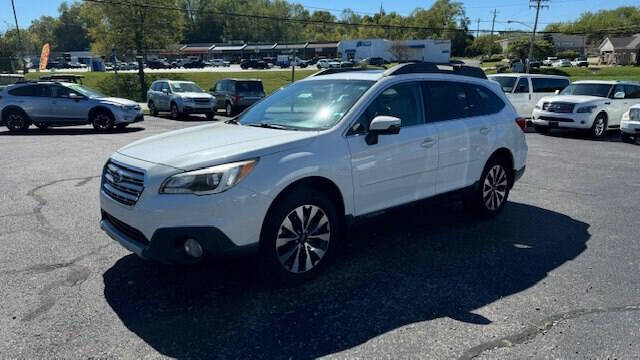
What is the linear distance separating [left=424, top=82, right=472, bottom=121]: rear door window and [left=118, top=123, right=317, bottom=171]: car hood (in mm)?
1631

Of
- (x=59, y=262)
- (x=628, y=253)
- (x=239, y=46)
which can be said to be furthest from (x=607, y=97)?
(x=239, y=46)

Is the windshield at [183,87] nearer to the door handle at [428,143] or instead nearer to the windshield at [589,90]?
the windshield at [589,90]

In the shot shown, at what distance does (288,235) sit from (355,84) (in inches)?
70.5

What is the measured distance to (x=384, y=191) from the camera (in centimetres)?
458

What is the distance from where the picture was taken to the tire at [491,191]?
581 cm

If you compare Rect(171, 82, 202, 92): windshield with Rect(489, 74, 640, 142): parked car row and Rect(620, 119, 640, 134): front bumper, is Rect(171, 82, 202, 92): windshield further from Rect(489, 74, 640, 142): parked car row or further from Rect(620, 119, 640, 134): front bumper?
Rect(620, 119, 640, 134): front bumper

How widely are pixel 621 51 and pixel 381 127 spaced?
405 ft

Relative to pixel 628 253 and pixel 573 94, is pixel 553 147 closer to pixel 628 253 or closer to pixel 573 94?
pixel 573 94

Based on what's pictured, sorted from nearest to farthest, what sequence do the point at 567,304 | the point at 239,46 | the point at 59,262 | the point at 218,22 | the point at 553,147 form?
the point at 567,304, the point at 59,262, the point at 553,147, the point at 239,46, the point at 218,22

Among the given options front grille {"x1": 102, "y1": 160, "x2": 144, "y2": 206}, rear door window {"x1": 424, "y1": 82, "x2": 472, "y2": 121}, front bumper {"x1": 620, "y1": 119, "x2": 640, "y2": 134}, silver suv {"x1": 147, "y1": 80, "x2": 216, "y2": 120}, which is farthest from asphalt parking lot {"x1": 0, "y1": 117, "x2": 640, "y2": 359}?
silver suv {"x1": 147, "y1": 80, "x2": 216, "y2": 120}

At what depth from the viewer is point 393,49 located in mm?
93000

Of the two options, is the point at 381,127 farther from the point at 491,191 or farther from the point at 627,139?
the point at 627,139

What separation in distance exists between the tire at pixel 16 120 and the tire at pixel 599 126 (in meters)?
17.7

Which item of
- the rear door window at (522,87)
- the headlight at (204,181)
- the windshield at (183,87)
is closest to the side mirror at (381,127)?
the headlight at (204,181)
